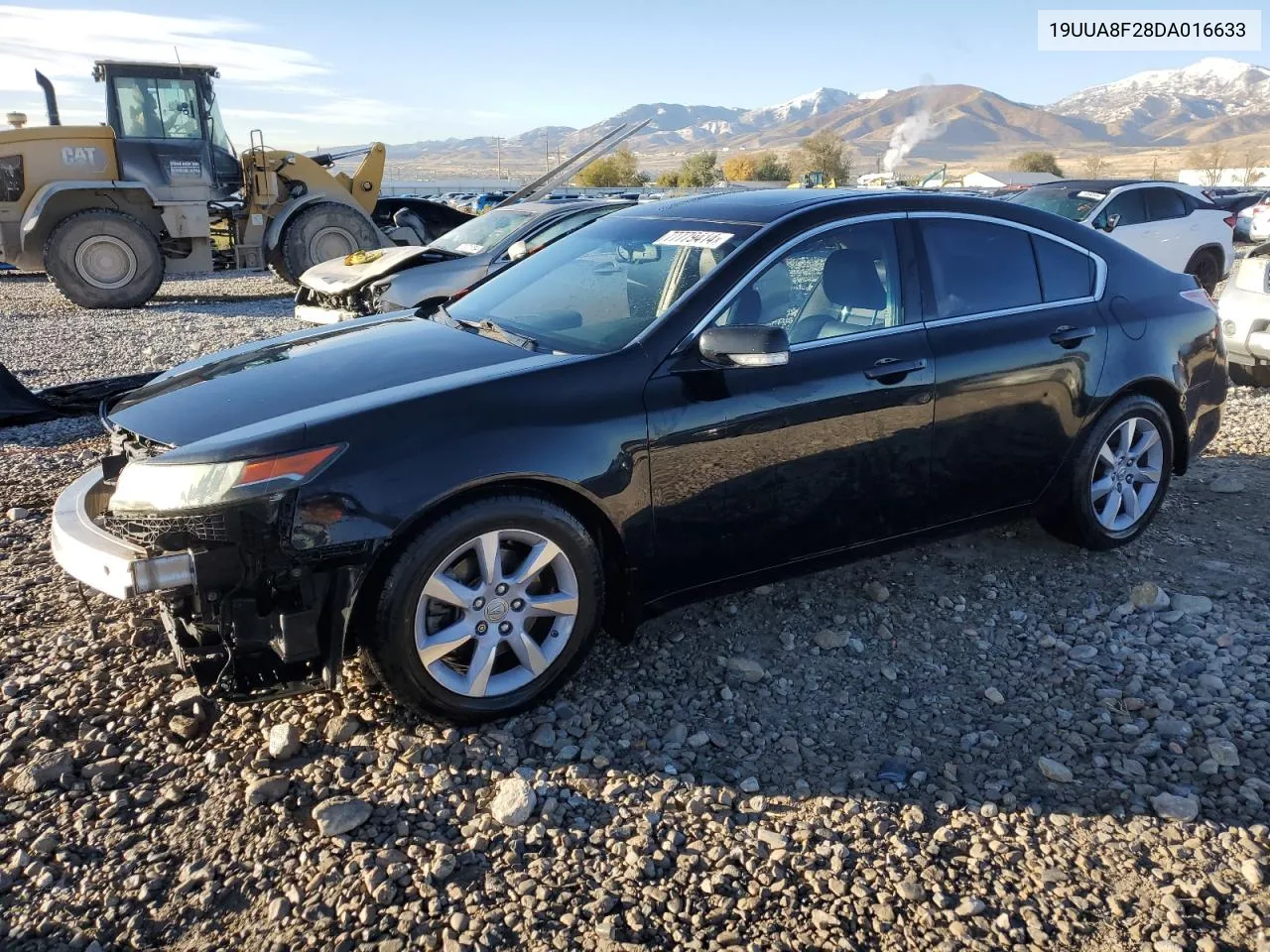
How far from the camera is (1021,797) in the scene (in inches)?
116

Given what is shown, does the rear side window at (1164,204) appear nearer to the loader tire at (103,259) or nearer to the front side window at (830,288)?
the front side window at (830,288)

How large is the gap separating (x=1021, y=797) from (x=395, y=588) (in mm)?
1972

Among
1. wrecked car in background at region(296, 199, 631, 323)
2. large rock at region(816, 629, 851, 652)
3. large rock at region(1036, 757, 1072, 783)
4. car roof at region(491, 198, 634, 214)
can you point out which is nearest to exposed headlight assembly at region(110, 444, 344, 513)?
large rock at region(816, 629, 851, 652)

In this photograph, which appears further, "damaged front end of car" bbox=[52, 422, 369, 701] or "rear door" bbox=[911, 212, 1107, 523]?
"rear door" bbox=[911, 212, 1107, 523]

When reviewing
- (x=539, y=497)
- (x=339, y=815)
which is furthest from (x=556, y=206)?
(x=339, y=815)

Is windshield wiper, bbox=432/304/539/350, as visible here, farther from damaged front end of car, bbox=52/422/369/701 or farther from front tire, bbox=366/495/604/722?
damaged front end of car, bbox=52/422/369/701

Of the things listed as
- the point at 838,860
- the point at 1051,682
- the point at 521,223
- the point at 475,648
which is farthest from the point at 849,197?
the point at 521,223

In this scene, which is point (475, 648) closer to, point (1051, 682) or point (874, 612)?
point (874, 612)

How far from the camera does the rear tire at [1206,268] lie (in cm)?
1329

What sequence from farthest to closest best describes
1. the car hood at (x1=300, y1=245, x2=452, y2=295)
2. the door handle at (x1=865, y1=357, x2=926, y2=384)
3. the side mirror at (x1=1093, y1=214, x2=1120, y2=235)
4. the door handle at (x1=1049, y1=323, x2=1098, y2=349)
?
the side mirror at (x1=1093, y1=214, x2=1120, y2=235) < the car hood at (x1=300, y1=245, x2=452, y2=295) < the door handle at (x1=1049, y1=323, x2=1098, y2=349) < the door handle at (x1=865, y1=357, x2=926, y2=384)

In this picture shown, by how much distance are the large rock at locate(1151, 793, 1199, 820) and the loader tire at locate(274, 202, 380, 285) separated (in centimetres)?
1393

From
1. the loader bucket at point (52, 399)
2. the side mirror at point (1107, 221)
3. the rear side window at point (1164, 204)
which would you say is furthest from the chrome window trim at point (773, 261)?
the rear side window at point (1164, 204)

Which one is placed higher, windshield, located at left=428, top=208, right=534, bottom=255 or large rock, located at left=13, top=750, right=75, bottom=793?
windshield, located at left=428, top=208, right=534, bottom=255

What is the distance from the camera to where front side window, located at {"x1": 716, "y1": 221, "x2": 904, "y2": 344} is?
3709 millimetres
